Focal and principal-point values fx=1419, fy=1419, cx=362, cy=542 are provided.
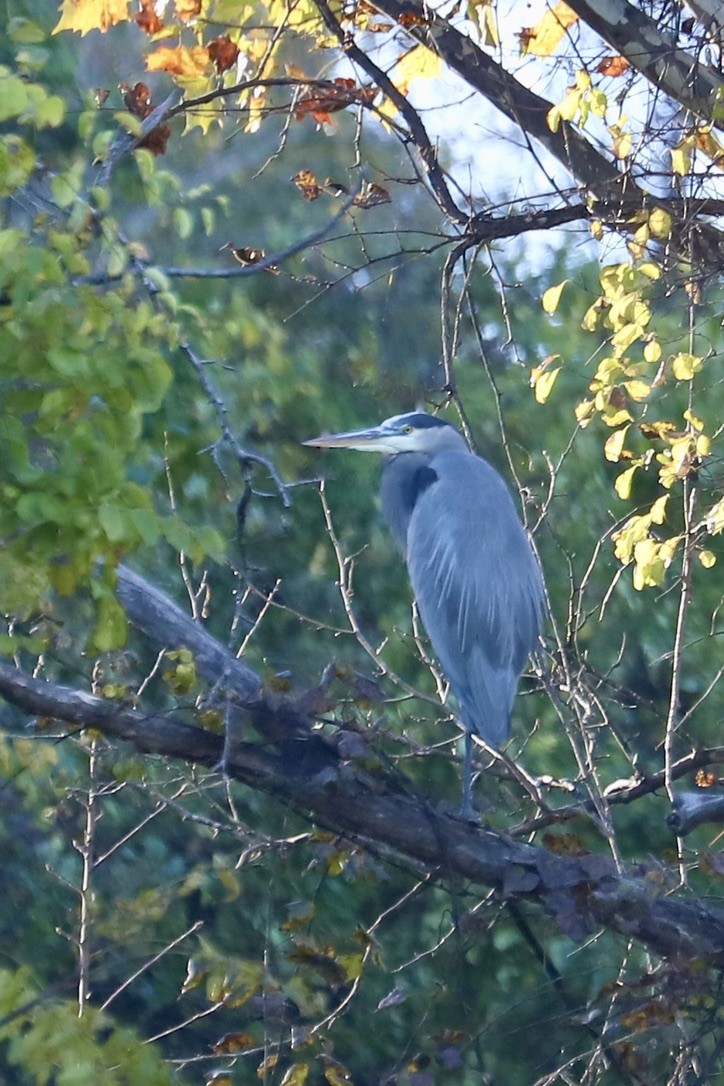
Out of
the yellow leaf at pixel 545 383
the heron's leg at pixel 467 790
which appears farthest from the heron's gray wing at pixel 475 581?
the yellow leaf at pixel 545 383

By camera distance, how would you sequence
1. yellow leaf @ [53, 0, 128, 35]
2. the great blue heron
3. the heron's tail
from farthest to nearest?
the great blue heron, the heron's tail, yellow leaf @ [53, 0, 128, 35]

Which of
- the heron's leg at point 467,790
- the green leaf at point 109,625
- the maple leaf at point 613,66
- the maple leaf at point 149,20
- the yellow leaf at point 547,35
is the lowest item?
the heron's leg at point 467,790

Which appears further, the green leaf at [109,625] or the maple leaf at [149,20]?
the maple leaf at [149,20]

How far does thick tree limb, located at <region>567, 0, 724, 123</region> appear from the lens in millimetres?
2748

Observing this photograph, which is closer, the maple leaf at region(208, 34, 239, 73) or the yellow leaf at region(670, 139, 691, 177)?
the yellow leaf at region(670, 139, 691, 177)

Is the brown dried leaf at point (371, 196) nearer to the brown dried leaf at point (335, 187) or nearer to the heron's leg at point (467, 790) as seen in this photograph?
the brown dried leaf at point (335, 187)

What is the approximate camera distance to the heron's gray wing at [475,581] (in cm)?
350

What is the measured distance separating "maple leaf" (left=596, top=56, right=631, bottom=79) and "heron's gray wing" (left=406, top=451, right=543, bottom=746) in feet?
3.72

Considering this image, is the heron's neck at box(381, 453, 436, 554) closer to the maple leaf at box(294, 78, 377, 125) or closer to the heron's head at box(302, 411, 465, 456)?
the heron's head at box(302, 411, 465, 456)

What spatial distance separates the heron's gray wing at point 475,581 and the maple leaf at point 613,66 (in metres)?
1.13

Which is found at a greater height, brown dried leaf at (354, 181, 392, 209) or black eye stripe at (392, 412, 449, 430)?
brown dried leaf at (354, 181, 392, 209)

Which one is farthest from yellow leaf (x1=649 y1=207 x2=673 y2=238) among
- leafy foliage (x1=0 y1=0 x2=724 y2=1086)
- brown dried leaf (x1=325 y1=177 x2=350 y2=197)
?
brown dried leaf (x1=325 y1=177 x2=350 y2=197)

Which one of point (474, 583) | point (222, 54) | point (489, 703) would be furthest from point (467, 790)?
→ point (222, 54)

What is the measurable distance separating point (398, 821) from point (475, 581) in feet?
4.18
